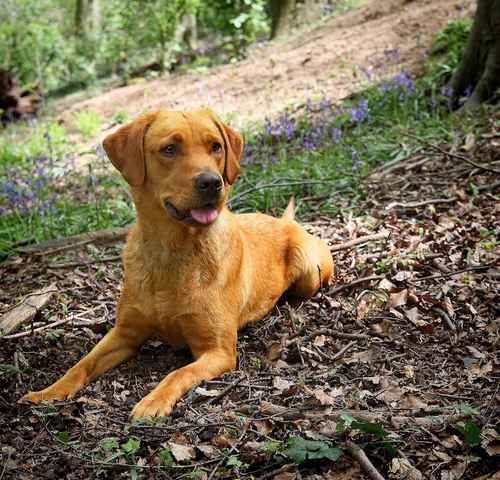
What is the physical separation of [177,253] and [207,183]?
545 mm

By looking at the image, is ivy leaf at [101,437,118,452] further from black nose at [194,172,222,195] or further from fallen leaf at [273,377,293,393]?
black nose at [194,172,222,195]

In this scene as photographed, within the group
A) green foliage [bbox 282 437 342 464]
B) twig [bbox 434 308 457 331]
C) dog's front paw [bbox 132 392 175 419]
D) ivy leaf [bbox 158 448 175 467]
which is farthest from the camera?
twig [bbox 434 308 457 331]

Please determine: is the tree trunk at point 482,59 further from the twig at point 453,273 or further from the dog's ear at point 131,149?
the dog's ear at point 131,149

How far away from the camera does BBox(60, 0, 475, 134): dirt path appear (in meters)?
10.1

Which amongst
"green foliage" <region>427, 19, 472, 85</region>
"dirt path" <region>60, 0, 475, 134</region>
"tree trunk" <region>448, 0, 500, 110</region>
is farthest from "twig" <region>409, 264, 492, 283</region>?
"dirt path" <region>60, 0, 475, 134</region>

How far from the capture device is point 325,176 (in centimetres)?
682

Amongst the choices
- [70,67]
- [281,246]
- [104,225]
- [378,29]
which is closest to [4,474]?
[281,246]

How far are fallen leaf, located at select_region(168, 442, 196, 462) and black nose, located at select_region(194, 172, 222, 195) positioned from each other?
1.38 m

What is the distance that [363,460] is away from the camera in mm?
2764

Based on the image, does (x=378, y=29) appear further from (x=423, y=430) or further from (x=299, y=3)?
(x=423, y=430)

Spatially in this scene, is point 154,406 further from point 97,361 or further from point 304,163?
point 304,163

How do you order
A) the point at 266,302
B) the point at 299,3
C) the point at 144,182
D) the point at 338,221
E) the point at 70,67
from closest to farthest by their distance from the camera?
1. the point at 144,182
2. the point at 266,302
3. the point at 338,221
4. the point at 299,3
5. the point at 70,67

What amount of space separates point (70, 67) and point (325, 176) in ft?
46.4

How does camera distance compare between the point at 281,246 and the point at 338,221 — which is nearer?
the point at 281,246
